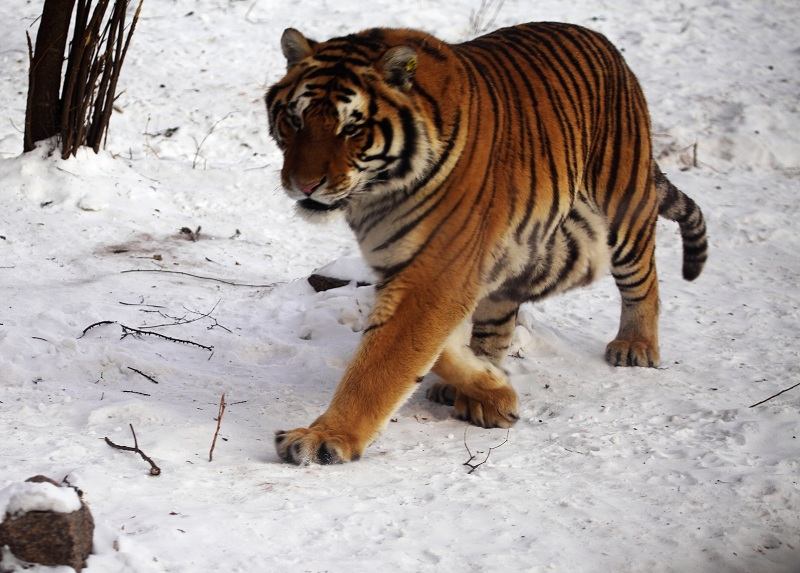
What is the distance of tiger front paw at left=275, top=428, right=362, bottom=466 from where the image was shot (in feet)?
10.3

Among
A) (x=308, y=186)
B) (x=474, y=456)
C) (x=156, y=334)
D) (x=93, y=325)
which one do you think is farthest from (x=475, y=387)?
(x=93, y=325)

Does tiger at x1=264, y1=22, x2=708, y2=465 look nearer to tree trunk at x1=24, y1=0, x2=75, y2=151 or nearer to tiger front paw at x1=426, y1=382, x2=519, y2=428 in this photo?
tiger front paw at x1=426, y1=382, x2=519, y2=428

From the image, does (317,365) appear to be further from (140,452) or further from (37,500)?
(37,500)

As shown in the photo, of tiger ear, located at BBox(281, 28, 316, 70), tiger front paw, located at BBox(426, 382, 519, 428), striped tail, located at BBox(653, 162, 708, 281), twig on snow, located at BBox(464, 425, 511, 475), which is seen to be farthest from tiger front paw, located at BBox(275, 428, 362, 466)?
striped tail, located at BBox(653, 162, 708, 281)

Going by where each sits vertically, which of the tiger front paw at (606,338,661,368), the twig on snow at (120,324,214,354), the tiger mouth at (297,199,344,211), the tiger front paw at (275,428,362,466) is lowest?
the twig on snow at (120,324,214,354)

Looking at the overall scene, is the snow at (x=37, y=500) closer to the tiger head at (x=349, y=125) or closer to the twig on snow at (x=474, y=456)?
the tiger head at (x=349, y=125)

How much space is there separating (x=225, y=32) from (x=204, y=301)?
15.8 ft

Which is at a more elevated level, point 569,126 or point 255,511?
point 569,126

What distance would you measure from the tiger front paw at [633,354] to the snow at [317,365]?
0.26ft

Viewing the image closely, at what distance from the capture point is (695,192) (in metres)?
7.20

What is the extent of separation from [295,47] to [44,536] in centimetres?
201

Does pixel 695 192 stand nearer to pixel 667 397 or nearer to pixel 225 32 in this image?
pixel 667 397

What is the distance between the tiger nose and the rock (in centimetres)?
136

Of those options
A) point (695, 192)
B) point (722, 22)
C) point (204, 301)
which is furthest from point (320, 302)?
point (722, 22)
